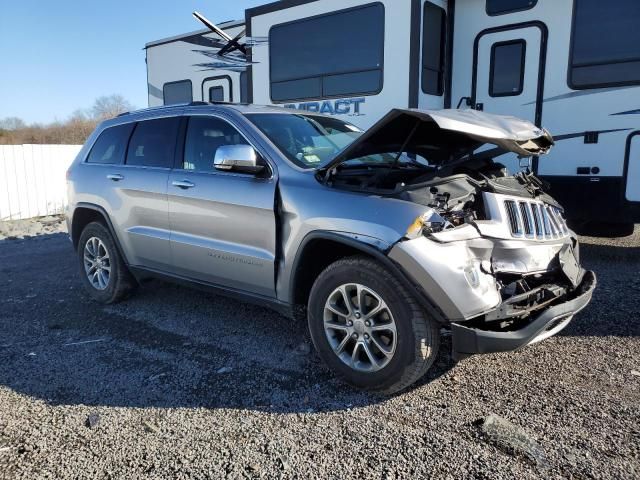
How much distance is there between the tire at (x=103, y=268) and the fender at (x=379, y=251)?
2525 millimetres

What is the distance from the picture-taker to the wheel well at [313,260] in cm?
349

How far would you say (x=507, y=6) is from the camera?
21.5 feet

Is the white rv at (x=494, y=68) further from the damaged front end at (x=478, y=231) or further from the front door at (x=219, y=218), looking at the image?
the front door at (x=219, y=218)

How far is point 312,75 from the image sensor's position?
7715 millimetres

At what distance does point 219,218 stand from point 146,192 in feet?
3.42

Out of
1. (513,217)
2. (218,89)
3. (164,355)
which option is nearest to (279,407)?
(164,355)

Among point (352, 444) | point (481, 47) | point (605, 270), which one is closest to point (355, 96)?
point (481, 47)

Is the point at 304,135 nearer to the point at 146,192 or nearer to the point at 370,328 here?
the point at 146,192

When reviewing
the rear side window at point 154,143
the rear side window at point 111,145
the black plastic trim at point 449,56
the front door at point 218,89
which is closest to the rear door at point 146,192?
the rear side window at point 154,143

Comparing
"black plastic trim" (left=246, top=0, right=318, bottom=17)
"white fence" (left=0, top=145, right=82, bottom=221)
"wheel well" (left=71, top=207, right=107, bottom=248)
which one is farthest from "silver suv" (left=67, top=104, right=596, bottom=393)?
"white fence" (left=0, top=145, right=82, bottom=221)

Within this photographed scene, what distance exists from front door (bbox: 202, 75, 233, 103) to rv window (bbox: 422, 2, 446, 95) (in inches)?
170

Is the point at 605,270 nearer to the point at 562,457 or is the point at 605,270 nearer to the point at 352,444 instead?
the point at 562,457

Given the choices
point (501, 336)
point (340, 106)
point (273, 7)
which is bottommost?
point (501, 336)

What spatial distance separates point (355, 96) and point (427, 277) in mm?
4884
